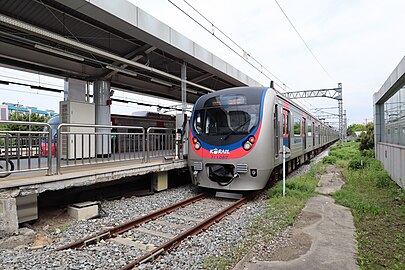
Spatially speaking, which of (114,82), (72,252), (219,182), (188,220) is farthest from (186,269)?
(114,82)

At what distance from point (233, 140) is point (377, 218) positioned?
3.44m

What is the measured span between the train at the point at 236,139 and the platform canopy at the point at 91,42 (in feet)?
8.54

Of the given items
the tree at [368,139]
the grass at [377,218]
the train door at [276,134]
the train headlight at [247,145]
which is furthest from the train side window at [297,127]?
the tree at [368,139]

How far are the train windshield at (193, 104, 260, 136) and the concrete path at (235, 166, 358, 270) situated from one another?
2424mm

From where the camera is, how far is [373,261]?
356 cm

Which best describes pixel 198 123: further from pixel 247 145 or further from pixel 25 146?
pixel 25 146

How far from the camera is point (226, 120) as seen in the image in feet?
24.0

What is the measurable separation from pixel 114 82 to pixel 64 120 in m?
3.04

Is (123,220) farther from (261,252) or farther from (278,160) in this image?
(278,160)

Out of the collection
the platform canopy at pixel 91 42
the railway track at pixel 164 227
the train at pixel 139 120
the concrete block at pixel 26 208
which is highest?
the platform canopy at pixel 91 42

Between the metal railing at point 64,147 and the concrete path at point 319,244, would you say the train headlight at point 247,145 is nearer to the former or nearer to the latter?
the concrete path at point 319,244

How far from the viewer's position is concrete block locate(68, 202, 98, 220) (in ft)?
17.6

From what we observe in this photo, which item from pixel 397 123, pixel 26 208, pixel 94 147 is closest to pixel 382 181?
pixel 397 123

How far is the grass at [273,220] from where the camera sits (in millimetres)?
3643
